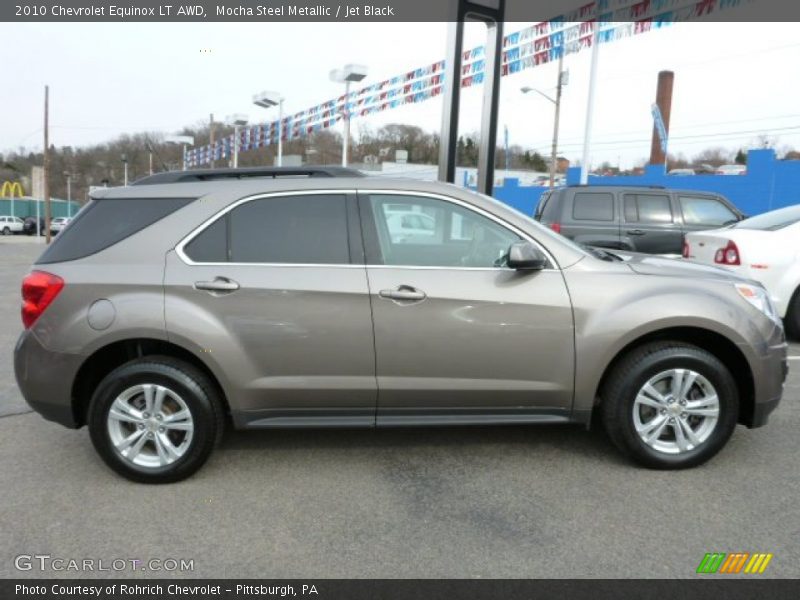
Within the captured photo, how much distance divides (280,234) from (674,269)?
242 centimetres

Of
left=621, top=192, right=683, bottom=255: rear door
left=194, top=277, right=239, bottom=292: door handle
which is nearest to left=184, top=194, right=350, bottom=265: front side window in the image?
left=194, top=277, right=239, bottom=292: door handle

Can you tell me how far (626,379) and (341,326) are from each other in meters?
1.70

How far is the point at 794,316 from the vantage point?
7.02m

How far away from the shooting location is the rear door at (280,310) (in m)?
3.52

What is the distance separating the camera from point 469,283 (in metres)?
3.60

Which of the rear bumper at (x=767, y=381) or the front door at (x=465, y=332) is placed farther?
the rear bumper at (x=767, y=381)

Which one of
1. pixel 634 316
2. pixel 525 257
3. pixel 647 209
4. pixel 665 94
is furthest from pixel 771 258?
pixel 665 94

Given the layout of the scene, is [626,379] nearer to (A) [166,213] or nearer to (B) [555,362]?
(B) [555,362]

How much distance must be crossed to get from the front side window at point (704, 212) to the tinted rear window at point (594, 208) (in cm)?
119

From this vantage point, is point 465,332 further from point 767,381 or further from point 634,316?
point 767,381

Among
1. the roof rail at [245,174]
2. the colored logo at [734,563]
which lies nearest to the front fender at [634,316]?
the colored logo at [734,563]

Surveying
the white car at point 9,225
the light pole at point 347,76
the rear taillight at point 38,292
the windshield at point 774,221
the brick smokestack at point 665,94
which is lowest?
the white car at point 9,225

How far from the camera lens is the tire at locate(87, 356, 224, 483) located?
353cm

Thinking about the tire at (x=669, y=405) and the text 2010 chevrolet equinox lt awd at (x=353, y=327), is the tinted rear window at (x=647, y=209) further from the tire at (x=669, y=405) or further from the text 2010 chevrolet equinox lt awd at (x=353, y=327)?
the tire at (x=669, y=405)
